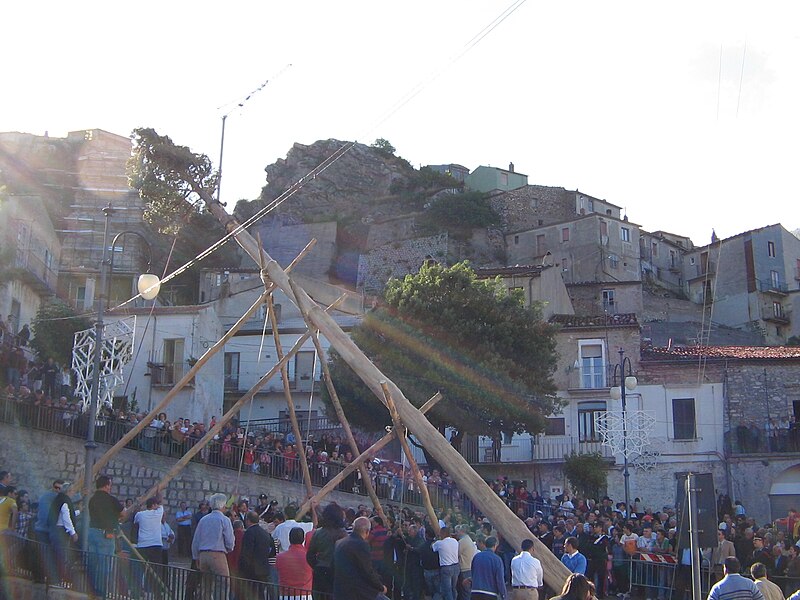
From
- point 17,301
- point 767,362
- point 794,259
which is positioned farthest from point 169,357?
point 794,259

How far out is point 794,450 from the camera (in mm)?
36906

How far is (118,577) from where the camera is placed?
12695 millimetres

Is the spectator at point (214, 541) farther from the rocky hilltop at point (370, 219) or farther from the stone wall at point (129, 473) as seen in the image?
the rocky hilltop at point (370, 219)

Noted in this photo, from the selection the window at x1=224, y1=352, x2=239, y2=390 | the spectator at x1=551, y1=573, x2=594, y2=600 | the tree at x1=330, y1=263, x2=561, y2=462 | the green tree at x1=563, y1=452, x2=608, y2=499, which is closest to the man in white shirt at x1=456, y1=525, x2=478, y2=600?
the spectator at x1=551, y1=573, x2=594, y2=600

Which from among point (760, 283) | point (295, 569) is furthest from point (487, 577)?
point (760, 283)

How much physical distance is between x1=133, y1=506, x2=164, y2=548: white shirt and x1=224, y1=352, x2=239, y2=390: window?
29.7 metres

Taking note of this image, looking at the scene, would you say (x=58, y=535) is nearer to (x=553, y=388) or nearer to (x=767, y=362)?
(x=553, y=388)

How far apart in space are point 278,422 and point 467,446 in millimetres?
7656

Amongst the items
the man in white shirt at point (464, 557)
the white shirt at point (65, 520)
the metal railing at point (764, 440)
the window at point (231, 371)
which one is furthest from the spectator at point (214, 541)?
the window at point (231, 371)

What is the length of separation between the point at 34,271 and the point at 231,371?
9.28m

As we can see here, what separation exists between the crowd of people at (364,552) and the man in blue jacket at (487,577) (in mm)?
15

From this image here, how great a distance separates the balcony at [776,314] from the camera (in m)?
61.5

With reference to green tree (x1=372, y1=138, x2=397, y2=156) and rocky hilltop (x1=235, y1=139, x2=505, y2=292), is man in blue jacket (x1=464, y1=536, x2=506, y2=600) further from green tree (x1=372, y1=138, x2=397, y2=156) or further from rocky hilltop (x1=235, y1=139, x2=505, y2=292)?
green tree (x1=372, y1=138, x2=397, y2=156)

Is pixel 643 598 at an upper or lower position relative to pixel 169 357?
lower
